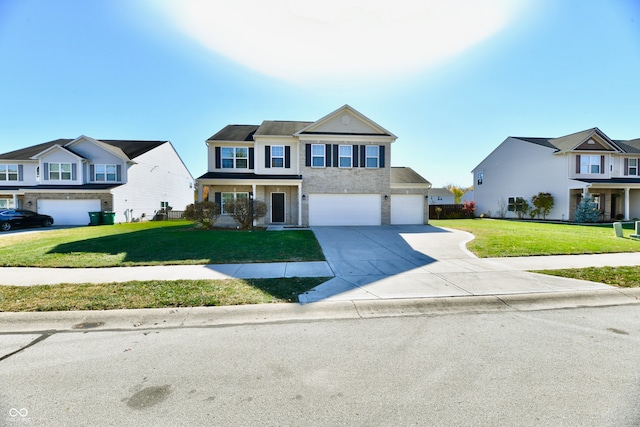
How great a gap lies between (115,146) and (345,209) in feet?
75.6

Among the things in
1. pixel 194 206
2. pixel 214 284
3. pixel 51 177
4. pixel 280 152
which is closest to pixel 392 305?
pixel 214 284

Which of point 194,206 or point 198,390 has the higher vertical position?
point 194,206

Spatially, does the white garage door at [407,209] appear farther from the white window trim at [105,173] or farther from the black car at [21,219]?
the black car at [21,219]

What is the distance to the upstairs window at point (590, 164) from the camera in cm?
2373

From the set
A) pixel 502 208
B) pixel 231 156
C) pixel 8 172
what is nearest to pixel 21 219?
pixel 8 172

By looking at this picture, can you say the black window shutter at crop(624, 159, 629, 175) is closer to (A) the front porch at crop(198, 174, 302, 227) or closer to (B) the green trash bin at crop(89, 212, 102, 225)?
(A) the front porch at crop(198, 174, 302, 227)

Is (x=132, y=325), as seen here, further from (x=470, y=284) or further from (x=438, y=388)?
(x=470, y=284)

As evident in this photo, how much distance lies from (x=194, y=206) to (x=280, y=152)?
6501 mm

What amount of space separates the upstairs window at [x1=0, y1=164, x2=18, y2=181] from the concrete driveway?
31726mm

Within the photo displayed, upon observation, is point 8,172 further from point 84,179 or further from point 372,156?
point 372,156

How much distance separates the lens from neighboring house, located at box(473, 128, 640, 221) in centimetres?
2327

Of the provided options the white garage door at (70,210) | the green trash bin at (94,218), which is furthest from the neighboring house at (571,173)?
the white garage door at (70,210)

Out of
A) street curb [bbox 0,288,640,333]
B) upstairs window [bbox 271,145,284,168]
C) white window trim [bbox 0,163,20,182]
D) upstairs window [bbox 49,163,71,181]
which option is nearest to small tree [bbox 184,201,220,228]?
upstairs window [bbox 271,145,284,168]

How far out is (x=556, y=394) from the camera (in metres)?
2.61
